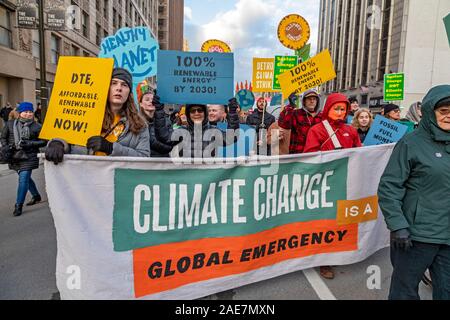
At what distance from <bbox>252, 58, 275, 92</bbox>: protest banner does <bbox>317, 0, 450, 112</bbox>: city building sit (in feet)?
93.1

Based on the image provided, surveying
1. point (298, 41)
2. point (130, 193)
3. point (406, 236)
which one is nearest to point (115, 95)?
point (130, 193)

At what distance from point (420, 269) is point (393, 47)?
41240 mm

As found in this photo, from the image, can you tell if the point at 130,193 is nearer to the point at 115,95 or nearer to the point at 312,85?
the point at 115,95

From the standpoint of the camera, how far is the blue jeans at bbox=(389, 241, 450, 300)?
7.40 ft

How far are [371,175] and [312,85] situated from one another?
1.75 m

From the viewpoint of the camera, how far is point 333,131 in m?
3.55

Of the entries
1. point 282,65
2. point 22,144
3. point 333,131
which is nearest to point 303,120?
point 333,131

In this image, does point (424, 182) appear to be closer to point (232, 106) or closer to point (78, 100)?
point (232, 106)

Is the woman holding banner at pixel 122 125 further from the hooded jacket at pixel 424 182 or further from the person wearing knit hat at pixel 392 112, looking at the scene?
the person wearing knit hat at pixel 392 112

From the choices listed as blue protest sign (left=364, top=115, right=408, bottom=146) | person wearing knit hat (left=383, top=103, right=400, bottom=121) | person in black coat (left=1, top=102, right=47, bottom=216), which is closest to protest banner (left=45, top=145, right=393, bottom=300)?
blue protest sign (left=364, top=115, right=408, bottom=146)

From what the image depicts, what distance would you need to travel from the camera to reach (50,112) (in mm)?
2680

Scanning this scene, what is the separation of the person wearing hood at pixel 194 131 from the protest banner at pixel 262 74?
5.42m

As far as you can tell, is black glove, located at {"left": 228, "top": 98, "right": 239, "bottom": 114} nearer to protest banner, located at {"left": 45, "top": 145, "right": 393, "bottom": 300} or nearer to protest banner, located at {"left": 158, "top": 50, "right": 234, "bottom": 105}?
protest banner, located at {"left": 158, "top": 50, "right": 234, "bottom": 105}

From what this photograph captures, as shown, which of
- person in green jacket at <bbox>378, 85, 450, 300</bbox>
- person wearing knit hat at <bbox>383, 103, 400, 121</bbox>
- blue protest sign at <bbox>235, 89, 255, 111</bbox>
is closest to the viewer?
person in green jacket at <bbox>378, 85, 450, 300</bbox>
